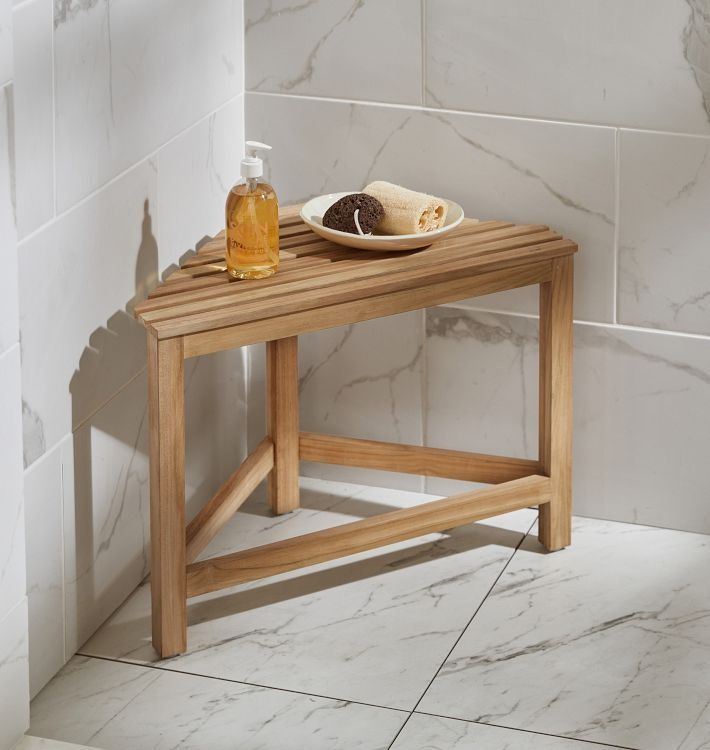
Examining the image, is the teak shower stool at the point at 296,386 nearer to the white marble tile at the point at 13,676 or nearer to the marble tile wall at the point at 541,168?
the marble tile wall at the point at 541,168

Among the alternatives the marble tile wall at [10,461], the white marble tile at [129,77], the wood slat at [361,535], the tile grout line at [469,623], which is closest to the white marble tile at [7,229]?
the marble tile wall at [10,461]

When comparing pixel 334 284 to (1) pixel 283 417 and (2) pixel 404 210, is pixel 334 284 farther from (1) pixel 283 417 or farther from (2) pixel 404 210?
(1) pixel 283 417

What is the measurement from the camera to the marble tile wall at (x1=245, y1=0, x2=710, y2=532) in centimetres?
210

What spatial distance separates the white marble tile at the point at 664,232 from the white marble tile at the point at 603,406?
0.16 feet

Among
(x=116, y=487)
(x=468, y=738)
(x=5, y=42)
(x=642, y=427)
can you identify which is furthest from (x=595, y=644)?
(x=5, y=42)

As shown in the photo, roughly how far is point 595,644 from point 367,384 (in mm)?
664

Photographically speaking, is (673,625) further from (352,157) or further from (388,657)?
Answer: (352,157)

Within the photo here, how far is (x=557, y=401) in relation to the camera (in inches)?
84.7

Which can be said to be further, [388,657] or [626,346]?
[626,346]

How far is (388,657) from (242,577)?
25cm

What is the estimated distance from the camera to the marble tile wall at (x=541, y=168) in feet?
6.88

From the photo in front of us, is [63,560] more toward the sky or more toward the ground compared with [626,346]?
more toward the ground

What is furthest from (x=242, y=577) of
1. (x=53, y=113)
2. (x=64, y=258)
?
(x=53, y=113)

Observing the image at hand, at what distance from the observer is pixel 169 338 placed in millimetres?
1795
